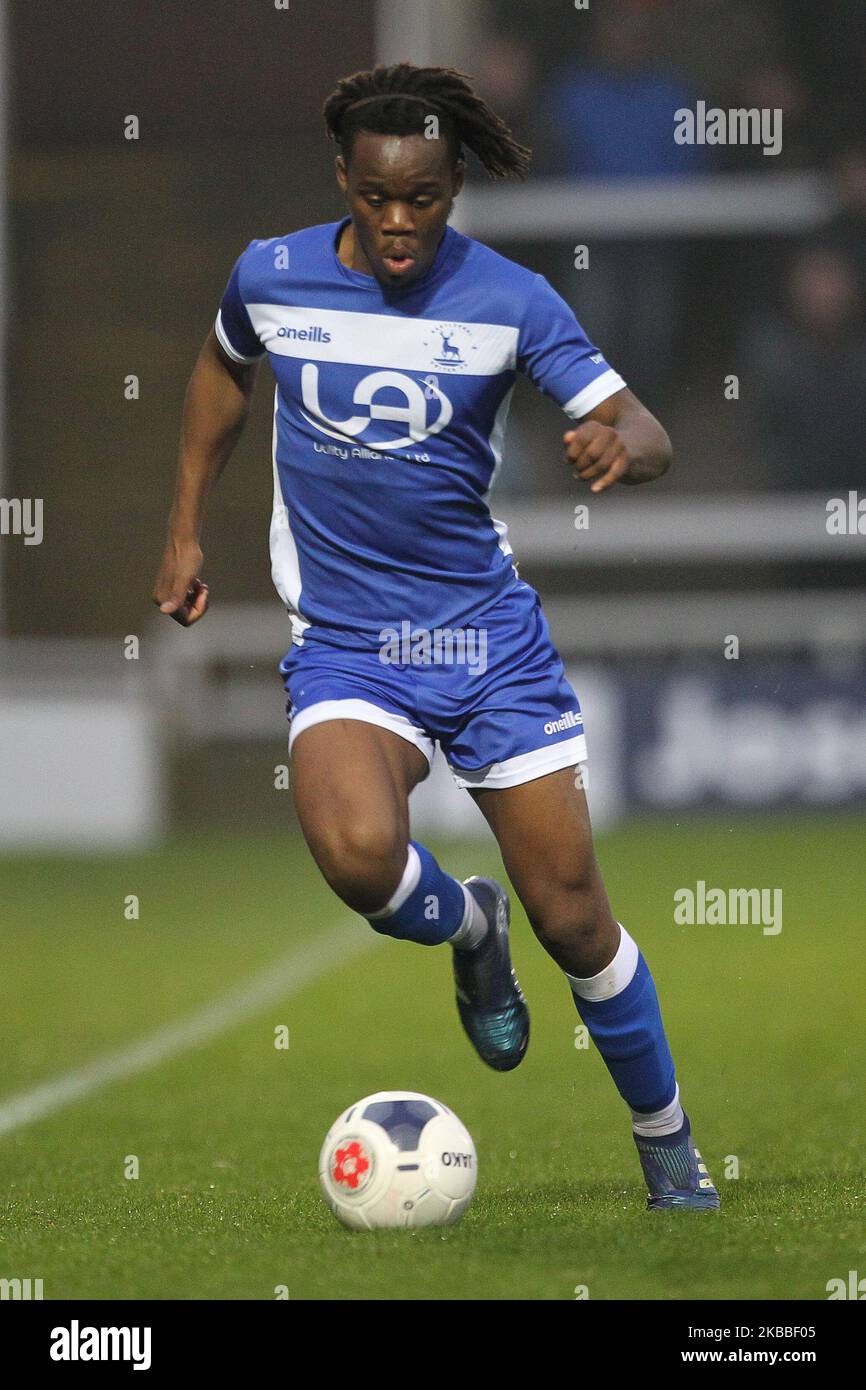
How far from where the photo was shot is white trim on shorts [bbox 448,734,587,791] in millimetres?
4730

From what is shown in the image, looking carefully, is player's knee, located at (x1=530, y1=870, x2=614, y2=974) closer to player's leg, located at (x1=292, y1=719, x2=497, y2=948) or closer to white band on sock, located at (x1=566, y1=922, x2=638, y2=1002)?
white band on sock, located at (x1=566, y1=922, x2=638, y2=1002)

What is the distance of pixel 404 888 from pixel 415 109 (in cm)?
157

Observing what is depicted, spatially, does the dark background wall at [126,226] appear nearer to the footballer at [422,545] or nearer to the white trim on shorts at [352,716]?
the footballer at [422,545]

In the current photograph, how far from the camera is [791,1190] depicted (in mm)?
4902

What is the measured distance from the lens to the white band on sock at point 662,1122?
15.8 ft

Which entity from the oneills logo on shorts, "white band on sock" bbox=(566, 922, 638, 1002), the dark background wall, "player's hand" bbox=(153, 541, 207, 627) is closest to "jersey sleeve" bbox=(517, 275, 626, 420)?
the oneills logo on shorts

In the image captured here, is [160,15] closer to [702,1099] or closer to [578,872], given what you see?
[702,1099]

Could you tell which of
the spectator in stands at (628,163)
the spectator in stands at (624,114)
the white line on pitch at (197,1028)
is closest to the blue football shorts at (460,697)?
the white line on pitch at (197,1028)

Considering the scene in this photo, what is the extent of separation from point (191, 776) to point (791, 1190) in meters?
9.87

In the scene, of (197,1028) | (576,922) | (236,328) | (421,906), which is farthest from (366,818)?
(197,1028)

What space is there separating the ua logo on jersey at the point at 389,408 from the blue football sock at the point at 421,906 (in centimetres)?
84

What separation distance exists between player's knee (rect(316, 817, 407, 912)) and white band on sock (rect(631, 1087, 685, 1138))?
76cm

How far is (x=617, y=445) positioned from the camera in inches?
173

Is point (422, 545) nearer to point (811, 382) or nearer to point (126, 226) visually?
point (811, 382)
